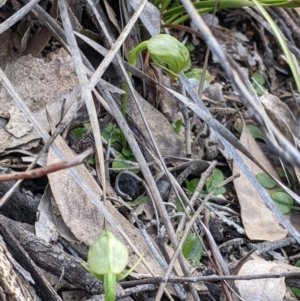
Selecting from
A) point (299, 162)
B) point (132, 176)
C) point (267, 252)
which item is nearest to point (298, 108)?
point (267, 252)

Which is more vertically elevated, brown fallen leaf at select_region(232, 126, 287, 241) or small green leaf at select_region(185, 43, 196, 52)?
small green leaf at select_region(185, 43, 196, 52)

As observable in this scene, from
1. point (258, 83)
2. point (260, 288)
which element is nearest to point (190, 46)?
point (258, 83)

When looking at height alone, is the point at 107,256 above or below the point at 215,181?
above

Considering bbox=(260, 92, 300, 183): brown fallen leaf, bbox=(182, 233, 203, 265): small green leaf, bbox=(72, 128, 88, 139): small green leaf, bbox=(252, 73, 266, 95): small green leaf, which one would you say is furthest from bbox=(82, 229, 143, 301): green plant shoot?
Result: bbox=(252, 73, 266, 95): small green leaf

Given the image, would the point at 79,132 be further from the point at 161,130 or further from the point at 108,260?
the point at 108,260

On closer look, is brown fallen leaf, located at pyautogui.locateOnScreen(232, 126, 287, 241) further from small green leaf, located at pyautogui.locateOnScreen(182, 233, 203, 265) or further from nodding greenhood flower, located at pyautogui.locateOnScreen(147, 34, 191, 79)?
nodding greenhood flower, located at pyautogui.locateOnScreen(147, 34, 191, 79)

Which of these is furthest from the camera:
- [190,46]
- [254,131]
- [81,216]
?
[190,46]

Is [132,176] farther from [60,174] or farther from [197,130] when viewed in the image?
[197,130]

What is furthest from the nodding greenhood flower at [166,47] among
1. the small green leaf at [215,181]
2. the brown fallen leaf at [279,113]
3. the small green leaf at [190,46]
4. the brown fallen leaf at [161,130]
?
the small green leaf at [190,46]
